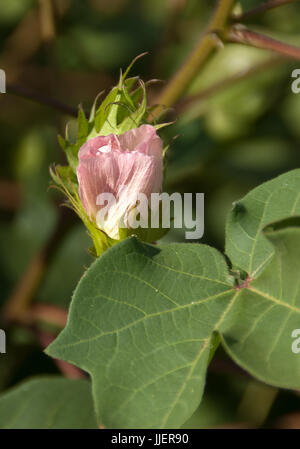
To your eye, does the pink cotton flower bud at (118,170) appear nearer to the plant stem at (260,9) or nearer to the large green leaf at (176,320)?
the large green leaf at (176,320)

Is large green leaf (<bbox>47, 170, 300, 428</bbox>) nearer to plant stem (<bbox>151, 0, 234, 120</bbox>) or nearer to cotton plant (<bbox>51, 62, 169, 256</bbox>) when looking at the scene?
cotton plant (<bbox>51, 62, 169, 256</bbox>)

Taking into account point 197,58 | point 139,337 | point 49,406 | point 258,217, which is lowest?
point 49,406

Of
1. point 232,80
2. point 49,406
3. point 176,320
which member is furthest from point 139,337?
point 232,80

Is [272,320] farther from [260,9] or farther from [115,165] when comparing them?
[260,9]

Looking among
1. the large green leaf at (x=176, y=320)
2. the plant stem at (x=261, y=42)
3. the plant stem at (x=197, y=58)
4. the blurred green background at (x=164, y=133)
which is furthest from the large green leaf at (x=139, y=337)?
the blurred green background at (x=164, y=133)

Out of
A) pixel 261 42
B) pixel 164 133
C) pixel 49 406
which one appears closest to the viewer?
pixel 261 42

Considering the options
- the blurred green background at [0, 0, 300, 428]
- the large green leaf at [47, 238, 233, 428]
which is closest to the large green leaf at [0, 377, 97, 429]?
the blurred green background at [0, 0, 300, 428]

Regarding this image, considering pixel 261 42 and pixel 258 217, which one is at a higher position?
pixel 261 42

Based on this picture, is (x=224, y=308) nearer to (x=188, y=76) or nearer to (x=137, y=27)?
(x=188, y=76)
